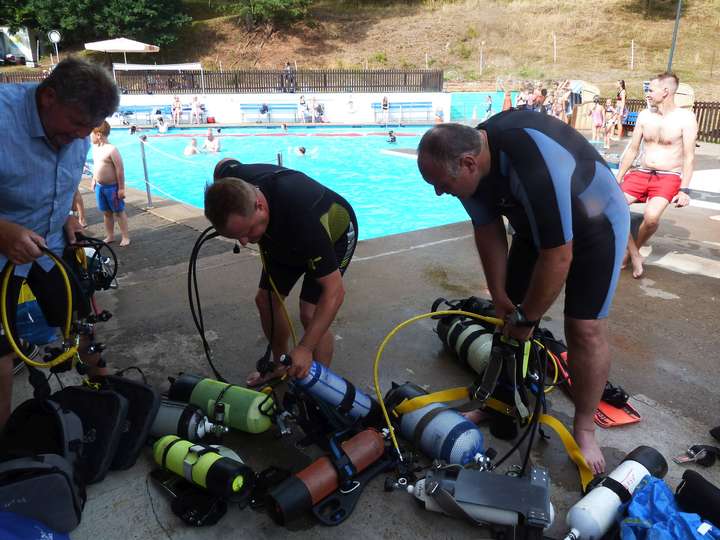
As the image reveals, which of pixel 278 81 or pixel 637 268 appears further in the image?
pixel 278 81

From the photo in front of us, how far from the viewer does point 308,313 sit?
3080mm

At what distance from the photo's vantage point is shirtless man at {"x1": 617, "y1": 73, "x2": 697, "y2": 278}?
5082mm

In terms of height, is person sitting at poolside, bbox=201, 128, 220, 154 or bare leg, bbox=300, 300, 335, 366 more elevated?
bare leg, bbox=300, 300, 335, 366

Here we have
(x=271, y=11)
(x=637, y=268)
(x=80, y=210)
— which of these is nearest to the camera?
(x=637, y=268)

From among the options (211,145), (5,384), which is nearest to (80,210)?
(5,384)

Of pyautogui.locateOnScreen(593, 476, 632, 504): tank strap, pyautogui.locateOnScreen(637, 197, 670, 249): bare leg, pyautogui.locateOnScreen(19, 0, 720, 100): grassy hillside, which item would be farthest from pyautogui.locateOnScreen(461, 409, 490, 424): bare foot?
pyautogui.locateOnScreen(19, 0, 720, 100): grassy hillside

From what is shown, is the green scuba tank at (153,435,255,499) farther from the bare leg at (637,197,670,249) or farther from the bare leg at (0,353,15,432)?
the bare leg at (637,197,670,249)

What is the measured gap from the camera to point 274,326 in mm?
3277

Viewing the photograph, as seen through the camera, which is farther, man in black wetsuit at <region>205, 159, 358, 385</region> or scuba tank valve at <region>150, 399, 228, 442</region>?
scuba tank valve at <region>150, 399, 228, 442</region>

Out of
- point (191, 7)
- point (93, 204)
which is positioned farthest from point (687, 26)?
point (93, 204)

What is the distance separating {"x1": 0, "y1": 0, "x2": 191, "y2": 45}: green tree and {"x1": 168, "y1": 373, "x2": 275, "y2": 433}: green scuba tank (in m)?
46.5

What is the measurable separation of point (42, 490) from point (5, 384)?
818 millimetres

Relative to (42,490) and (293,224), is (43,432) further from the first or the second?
(293,224)

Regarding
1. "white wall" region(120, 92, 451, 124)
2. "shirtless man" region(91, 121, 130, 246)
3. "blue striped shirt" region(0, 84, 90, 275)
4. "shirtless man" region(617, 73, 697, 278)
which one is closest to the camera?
"blue striped shirt" region(0, 84, 90, 275)
